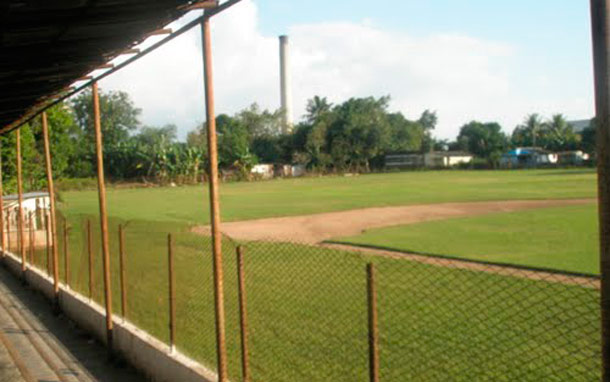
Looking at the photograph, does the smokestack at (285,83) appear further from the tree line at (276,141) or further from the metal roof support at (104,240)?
the metal roof support at (104,240)

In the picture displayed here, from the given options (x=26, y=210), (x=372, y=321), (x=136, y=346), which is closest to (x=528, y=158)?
(x=26, y=210)

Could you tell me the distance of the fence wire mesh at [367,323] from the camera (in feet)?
22.0

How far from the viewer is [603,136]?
2199mm

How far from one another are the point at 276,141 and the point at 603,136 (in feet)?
304

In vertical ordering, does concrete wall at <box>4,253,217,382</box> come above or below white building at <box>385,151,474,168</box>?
below

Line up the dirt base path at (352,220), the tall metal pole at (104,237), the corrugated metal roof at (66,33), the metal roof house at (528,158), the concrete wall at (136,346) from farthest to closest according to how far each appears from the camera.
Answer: the metal roof house at (528,158) → the dirt base path at (352,220) → the tall metal pole at (104,237) → the concrete wall at (136,346) → the corrugated metal roof at (66,33)

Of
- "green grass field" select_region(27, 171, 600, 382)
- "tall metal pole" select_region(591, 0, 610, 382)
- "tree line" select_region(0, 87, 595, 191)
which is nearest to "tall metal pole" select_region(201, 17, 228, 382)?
"green grass field" select_region(27, 171, 600, 382)

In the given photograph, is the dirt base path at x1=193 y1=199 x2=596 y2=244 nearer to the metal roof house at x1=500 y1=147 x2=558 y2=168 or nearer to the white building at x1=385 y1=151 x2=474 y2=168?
Result: the metal roof house at x1=500 y1=147 x2=558 y2=168

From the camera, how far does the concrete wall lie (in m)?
6.08

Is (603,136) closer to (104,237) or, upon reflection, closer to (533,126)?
(104,237)

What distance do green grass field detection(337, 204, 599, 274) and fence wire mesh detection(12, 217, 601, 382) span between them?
1372 millimetres

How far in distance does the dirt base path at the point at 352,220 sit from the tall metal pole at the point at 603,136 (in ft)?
54.9

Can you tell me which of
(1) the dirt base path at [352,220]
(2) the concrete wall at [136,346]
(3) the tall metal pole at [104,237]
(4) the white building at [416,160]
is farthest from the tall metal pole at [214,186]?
(4) the white building at [416,160]

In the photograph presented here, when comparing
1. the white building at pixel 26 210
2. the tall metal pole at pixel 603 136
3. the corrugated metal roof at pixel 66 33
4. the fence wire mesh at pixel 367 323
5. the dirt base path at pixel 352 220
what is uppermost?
the corrugated metal roof at pixel 66 33
